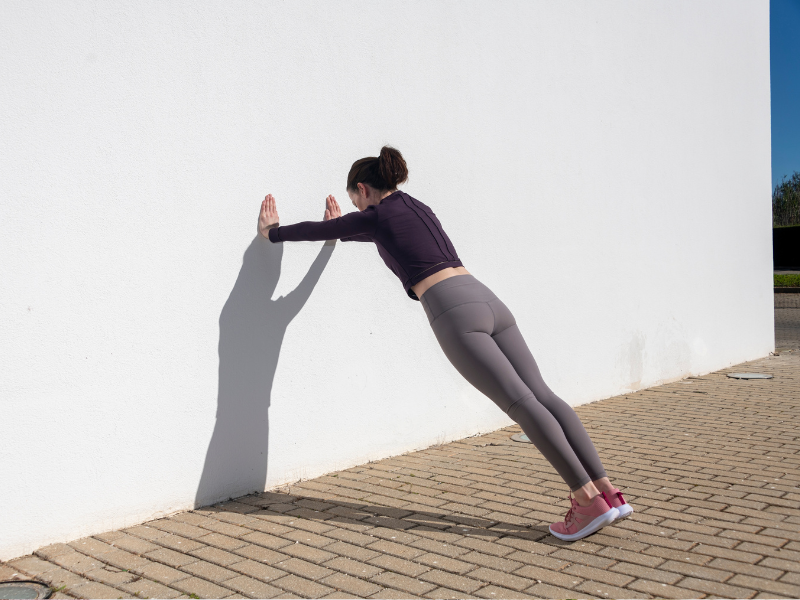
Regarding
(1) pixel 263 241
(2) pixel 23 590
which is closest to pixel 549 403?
(1) pixel 263 241

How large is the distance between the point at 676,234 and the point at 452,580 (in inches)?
228

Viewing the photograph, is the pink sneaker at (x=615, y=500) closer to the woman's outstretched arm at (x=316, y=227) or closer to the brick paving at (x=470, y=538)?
the brick paving at (x=470, y=538)

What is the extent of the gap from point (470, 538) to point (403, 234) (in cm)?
137

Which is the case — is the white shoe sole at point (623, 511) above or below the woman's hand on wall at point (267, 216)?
below

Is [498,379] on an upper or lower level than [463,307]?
lower

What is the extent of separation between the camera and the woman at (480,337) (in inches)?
122

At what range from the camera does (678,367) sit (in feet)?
25.1

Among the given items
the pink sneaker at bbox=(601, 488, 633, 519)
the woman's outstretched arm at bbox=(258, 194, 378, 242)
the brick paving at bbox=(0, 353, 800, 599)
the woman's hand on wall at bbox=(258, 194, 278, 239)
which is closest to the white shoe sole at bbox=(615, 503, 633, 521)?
the pink sneaker at bbox=(601, 488, 633, 519)

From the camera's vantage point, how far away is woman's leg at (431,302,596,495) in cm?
307

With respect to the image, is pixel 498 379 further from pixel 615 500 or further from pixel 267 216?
pixel 267 216

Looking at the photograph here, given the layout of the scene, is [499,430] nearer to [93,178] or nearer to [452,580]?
[452,580]

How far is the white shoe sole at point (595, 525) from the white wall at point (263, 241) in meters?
1.66

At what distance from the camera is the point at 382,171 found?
3496 mm

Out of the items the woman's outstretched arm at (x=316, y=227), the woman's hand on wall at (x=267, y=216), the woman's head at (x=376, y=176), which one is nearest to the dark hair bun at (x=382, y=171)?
the woman's head at (x=376, y=176)
